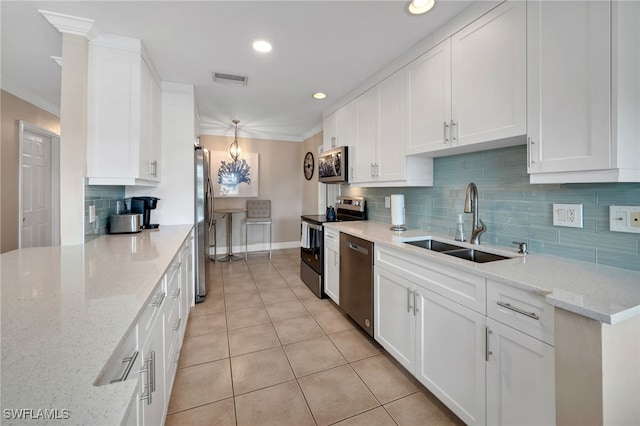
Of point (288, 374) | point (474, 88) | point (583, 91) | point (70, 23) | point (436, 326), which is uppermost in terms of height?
point (70, 23)

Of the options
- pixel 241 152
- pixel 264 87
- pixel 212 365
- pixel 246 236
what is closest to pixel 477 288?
pixel 212 365

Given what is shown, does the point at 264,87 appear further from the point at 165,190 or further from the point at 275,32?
the point at 165,190

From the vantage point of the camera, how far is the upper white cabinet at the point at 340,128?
3127mm

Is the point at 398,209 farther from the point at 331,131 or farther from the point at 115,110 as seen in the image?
the point at 115,110

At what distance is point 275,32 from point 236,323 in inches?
97.9

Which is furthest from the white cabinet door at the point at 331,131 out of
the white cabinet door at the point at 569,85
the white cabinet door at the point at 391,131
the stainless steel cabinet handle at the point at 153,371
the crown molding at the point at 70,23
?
the stainless steel cabinet handle at the point at 153,371

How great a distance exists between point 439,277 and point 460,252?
17.1 inches

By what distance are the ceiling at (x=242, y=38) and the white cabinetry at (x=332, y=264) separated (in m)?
1.60

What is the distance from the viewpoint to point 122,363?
0.83 metres

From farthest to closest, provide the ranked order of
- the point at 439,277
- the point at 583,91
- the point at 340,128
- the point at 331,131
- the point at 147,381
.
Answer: the point at 331,131 < the point at 340,128 < the point at 439,277 < the point at 583,91 < the point at 147,381

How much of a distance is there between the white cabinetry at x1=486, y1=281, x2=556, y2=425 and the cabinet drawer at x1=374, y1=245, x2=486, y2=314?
0.21ft

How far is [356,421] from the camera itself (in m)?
1.50

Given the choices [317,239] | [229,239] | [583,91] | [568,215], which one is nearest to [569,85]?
[583,91]

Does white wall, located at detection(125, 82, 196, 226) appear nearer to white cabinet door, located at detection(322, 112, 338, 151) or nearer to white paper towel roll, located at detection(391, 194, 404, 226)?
white cabinet door, located at detection(322, 112, 338, 151)
